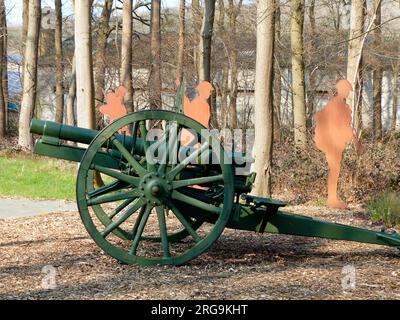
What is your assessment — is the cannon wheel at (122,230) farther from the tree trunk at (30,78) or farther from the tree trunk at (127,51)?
the tree trunk at (30,78)

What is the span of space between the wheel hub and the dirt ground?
61cm

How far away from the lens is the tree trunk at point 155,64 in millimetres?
23812

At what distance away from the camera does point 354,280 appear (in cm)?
602

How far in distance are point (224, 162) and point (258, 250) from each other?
169 cm

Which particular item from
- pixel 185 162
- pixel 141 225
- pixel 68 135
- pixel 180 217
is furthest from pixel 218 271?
pixel 68 135

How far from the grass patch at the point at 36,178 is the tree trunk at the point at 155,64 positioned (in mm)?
4599

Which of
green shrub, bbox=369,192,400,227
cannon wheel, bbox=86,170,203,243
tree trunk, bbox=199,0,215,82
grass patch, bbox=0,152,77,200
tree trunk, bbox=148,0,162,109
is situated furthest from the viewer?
tree trunk, bbox=148,0,162,109

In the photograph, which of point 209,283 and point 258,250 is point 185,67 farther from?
point 209,283

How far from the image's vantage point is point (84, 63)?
13.8 m


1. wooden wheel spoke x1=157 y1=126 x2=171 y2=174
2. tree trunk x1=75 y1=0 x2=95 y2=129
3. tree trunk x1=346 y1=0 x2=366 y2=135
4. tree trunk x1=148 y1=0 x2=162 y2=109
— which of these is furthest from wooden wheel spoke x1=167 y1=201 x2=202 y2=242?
tree trunk x1=148 y1=0 x2=162 y2=109

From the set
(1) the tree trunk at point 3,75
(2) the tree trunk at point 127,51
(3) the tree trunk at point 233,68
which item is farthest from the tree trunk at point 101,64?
(3) the tree trunk at point 233,68

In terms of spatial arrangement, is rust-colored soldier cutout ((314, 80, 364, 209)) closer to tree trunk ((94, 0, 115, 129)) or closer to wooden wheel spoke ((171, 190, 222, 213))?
wooden wheel spoke ((171, 190, 222, 213))

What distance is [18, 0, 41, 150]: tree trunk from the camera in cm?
2297

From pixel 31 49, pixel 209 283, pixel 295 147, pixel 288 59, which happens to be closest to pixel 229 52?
pixel 288 59
